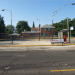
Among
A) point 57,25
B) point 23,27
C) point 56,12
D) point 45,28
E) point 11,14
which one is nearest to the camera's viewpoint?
point 56,12

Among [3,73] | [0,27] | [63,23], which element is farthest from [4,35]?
[63,23]

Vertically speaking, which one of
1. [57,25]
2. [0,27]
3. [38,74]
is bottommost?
[38,74]

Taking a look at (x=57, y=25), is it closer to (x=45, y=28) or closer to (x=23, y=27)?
(x=45, y=28)

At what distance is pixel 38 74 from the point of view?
4270 mm

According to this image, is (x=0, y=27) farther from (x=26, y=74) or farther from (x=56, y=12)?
(x=26, y=74)

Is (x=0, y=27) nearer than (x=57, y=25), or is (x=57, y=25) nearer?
(x=0, y=27)

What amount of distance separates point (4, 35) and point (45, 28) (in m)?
25.6

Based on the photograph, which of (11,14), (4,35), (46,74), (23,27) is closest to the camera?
(46,74)

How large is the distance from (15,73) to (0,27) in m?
35.6

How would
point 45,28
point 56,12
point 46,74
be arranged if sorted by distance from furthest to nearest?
point 45,28 → point 56,12 → point 46,74

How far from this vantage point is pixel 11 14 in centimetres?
2200

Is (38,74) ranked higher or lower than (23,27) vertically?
lower

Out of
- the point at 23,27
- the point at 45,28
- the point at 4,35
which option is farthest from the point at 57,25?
the point at 4,35

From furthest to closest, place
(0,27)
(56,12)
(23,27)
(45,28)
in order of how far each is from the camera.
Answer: (23,27)
(45,28)
(0,27)
(56,12)
